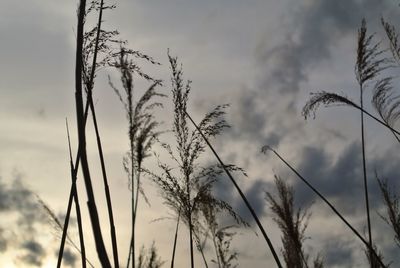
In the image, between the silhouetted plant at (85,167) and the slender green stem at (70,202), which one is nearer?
the silhouetted plant at (85,167)

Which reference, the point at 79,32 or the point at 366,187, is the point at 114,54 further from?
the point at 366,187

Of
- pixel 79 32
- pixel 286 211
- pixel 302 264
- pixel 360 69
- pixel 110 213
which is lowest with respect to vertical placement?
pixel 110 213

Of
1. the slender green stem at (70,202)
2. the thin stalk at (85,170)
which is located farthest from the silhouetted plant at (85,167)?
the slender green stem at (70,202)

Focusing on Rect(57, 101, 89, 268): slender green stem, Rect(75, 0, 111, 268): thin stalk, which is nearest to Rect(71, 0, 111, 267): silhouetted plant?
Rect(75, 0, 111, 268): thin stalk

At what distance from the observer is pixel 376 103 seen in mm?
4180

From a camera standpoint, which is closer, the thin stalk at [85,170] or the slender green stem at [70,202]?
the thin stalk at [85,170]

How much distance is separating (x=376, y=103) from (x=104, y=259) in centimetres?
348

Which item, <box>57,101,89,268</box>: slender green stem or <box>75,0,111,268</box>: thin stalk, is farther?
<box>57,101,89,268</box>: slender green stem

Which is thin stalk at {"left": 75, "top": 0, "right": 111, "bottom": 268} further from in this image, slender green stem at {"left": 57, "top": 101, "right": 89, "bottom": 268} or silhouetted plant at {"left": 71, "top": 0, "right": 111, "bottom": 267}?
slender green stem at {"left": 57, "top": 101, "right": 89, "bottom": 268}

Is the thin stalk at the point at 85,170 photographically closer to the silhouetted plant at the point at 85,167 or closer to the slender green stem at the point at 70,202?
the silhouetted plant at the point at 85,167

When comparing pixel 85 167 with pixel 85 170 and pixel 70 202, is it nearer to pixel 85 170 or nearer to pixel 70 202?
pixel 85 170

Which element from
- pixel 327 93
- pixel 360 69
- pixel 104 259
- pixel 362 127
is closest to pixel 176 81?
pixel 327 93

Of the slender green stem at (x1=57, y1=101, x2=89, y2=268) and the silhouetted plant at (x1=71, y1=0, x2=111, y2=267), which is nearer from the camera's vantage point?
the silhouetted plant at (x1=71, y1=0, x2=111, y2=267)

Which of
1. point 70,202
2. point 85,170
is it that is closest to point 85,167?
point 85,170
